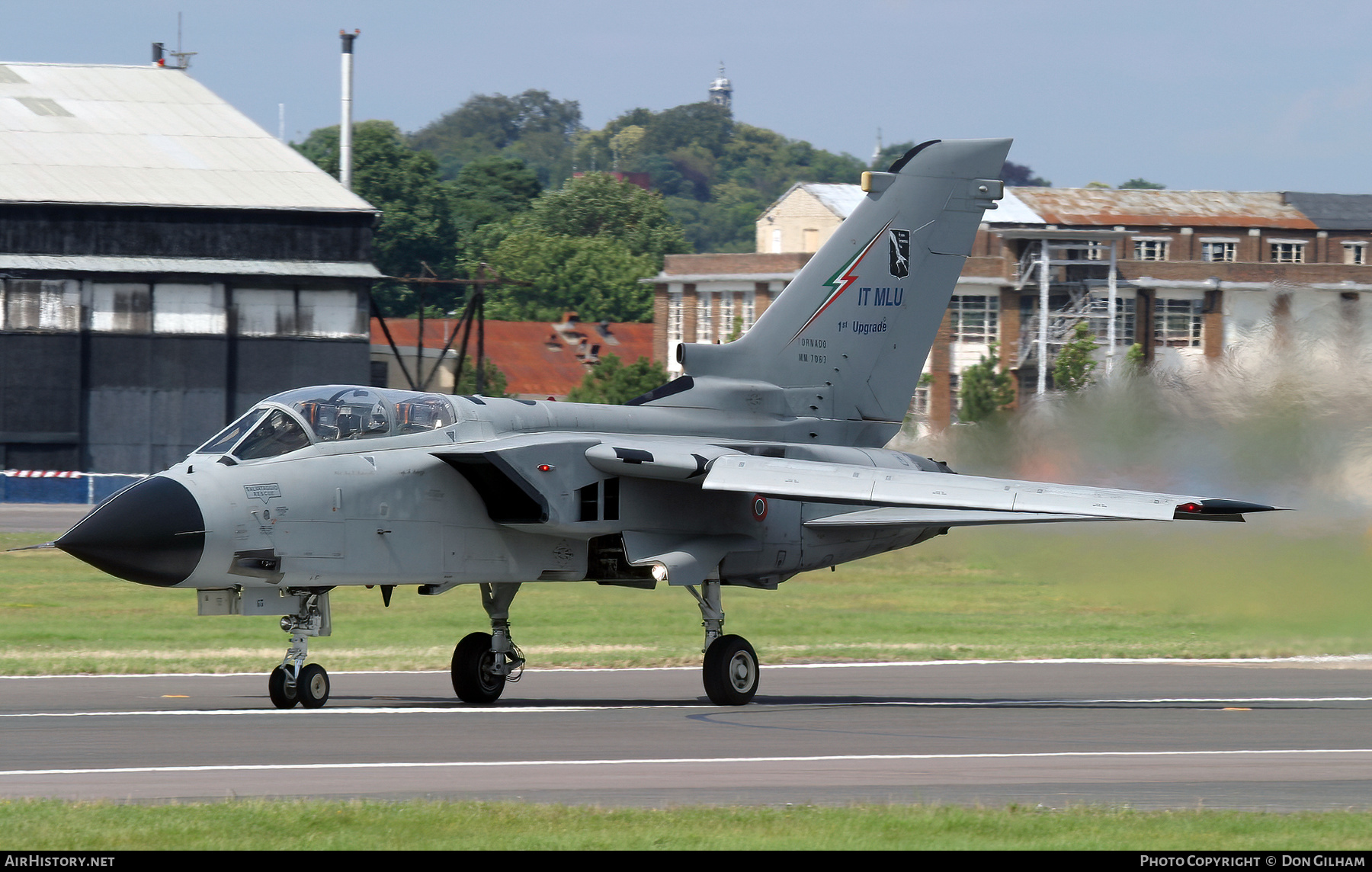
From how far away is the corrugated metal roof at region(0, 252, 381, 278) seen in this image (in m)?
55.9

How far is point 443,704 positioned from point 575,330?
245 feet

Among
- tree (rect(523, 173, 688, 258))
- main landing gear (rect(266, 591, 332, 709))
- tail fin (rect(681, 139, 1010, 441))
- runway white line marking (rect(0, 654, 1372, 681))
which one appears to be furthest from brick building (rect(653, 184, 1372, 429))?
tree (rect(523, 173, 688, 258))

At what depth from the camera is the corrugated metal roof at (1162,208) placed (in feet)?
253

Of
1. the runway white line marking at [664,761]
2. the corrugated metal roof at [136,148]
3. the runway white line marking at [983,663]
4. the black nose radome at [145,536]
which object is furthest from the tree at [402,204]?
the runway white line marking at [664,761]

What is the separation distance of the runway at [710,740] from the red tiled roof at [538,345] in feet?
199

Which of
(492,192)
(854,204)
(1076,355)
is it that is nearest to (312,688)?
(1076,355)

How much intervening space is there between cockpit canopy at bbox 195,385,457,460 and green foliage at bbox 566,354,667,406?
4503 cm

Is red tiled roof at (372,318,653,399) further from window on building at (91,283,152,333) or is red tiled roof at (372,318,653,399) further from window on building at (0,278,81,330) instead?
window on building at (0,278,81,330)

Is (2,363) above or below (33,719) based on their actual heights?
above

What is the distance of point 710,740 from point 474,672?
402 centimetres

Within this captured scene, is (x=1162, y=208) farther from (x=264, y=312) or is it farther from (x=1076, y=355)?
(x=264, y=312)
